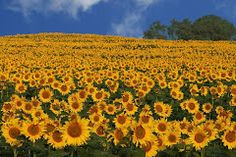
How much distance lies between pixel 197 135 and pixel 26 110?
3.77m

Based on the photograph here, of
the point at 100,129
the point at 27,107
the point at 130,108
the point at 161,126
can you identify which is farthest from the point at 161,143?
the point at 27,107

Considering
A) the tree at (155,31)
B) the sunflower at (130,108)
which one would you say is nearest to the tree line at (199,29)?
the tree at (155,31)

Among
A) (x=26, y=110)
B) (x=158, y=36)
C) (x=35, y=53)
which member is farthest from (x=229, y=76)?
(x=158, y=36)

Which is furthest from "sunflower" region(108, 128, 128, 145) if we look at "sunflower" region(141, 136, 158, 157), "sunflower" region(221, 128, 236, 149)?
"sunflower" region(221, 128, 236, 149)

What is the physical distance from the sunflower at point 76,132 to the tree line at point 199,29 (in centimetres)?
7250

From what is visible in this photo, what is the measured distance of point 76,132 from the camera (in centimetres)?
629

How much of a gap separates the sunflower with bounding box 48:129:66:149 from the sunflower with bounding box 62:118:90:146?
0.33 feet

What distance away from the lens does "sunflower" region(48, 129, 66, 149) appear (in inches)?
250

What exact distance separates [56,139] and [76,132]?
0.32 metres

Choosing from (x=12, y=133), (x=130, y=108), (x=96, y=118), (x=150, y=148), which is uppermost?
(x=130, y=108)

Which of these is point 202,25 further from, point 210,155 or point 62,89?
point 210,155

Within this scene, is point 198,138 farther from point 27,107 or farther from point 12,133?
point 27,107

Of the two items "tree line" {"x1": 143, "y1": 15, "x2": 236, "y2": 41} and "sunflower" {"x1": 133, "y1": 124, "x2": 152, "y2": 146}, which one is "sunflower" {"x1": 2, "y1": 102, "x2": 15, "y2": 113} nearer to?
"sunflower" {"x1": 133, "y1": 124, "x2": 152, "y2": 146}

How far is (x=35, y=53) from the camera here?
124ft
